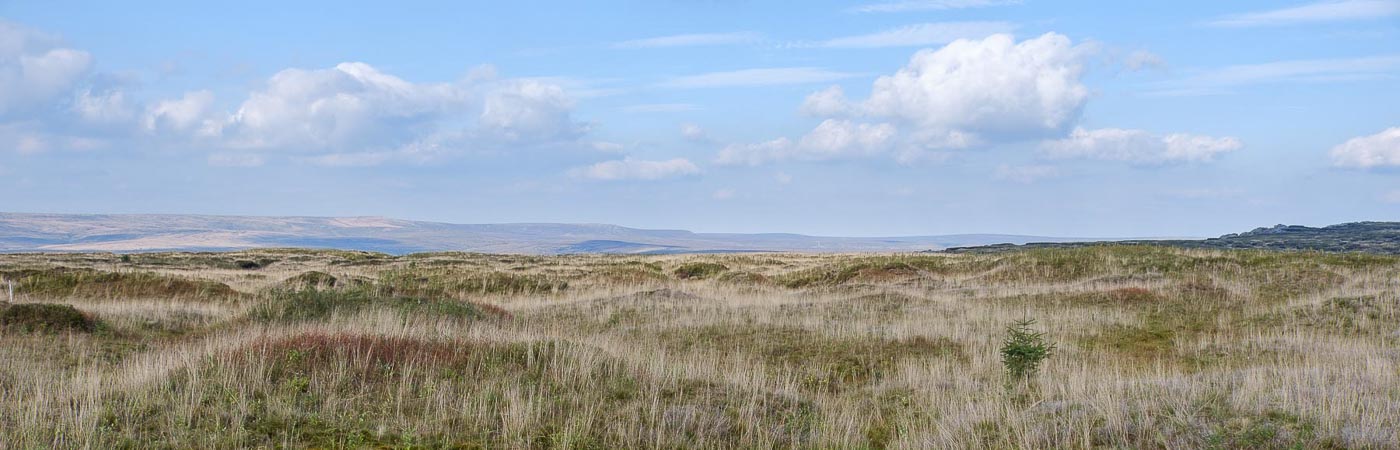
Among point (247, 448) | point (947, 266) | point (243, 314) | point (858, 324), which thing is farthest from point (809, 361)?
point (947, 266)

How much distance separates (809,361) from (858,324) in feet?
12.8

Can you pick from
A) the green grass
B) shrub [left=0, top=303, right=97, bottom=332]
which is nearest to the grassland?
shrub [left=0, top=303, right=97, bottom=332]

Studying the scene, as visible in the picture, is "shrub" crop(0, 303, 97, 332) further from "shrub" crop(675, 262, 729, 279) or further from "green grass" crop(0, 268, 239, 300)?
"shrub" crop(675, 262, 729, 279)

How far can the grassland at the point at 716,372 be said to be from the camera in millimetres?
7566

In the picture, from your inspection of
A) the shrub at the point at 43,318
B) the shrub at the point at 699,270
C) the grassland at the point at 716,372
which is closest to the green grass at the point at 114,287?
the grassland at the point at 716,372

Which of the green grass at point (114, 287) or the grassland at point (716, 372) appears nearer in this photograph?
the grassland at point (716, 372)

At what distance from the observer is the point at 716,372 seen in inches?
452

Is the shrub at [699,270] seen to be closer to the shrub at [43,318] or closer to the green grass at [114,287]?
the green grass at [114,287]

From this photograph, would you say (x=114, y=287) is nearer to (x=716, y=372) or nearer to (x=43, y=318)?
(x=43, y=318)

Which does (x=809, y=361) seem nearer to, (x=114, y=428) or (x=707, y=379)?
(x=707, y=379)

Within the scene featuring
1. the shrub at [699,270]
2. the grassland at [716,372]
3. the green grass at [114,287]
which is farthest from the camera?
the shrub at [699,270]

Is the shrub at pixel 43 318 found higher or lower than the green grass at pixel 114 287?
higher

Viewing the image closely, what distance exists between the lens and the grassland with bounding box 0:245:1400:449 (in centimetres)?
757

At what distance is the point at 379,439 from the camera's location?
24.3 feet
